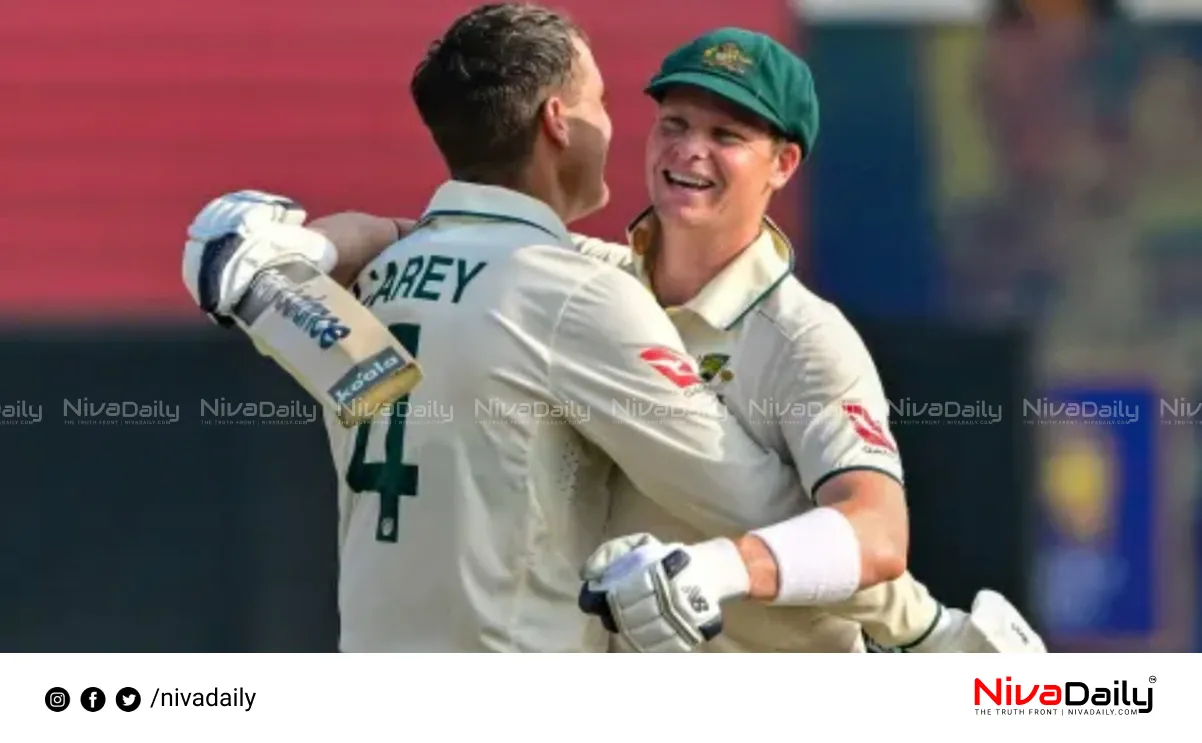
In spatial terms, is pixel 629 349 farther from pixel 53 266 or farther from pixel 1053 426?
pixel 53 266

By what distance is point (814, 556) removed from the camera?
7.88 ft

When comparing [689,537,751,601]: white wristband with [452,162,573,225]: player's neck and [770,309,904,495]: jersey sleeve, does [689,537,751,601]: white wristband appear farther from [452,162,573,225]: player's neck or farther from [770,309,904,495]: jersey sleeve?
[452,162,573,225]: player's neck

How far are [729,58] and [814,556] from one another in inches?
23.7

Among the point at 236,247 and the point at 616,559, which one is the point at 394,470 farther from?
the point at 616,559

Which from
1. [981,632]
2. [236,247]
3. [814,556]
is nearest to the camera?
[814,556]

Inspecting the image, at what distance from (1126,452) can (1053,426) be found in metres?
0.19

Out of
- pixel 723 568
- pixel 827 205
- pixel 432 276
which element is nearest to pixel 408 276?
pixel 432 276

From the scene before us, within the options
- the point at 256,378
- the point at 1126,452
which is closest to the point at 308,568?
the point at 256,378

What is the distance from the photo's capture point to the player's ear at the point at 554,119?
2.63m

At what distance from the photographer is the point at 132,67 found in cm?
461

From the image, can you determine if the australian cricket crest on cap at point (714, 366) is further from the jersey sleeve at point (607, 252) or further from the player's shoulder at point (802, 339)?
the jersey sleeve at point (607, 252)
